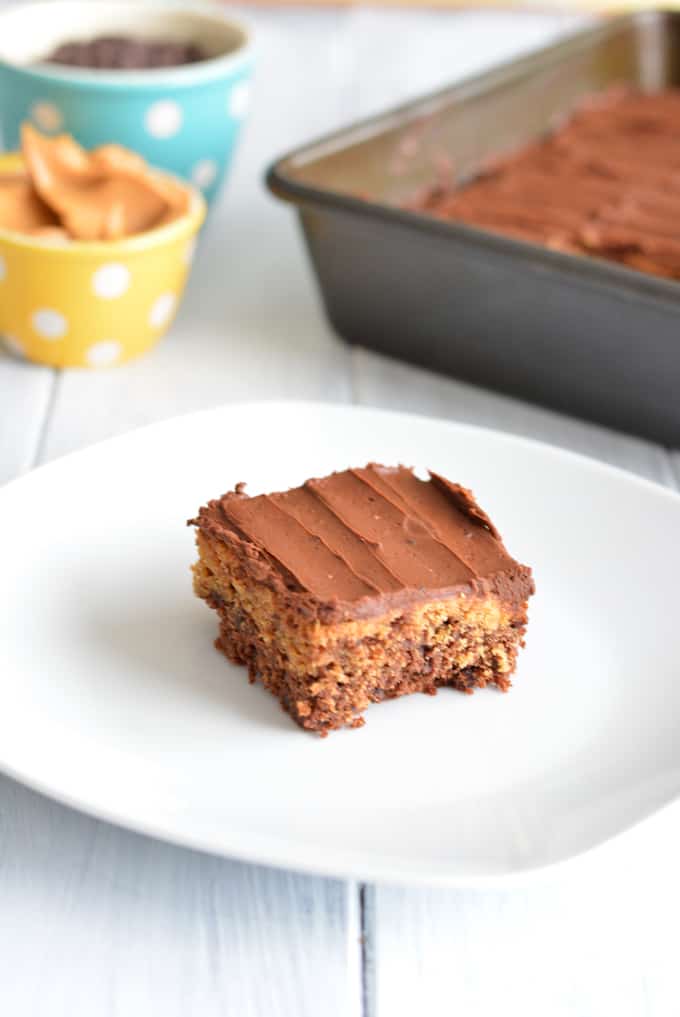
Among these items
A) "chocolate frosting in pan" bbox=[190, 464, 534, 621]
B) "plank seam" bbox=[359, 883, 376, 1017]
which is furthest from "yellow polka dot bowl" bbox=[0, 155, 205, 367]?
"plank seam" bbox=[359, 883, 376, 1017]

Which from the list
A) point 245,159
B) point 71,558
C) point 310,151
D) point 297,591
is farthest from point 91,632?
point 245,159

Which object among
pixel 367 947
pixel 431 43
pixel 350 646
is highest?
pixel 350 646

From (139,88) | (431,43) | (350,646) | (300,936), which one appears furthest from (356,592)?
(431,43)

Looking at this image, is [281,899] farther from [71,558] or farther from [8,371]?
[8,371]

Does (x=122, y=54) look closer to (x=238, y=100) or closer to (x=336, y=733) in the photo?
(x=238, y=100)

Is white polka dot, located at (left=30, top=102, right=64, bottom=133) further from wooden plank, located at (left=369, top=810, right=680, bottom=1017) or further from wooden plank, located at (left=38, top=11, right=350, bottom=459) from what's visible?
wooden plank, located at (left=369, top=810, right=680, bottom=1017)

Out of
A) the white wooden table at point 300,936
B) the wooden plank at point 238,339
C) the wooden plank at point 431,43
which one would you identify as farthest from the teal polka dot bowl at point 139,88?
the white wooden table at point 300,936

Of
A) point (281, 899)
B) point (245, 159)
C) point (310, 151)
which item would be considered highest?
point (310, 151)
